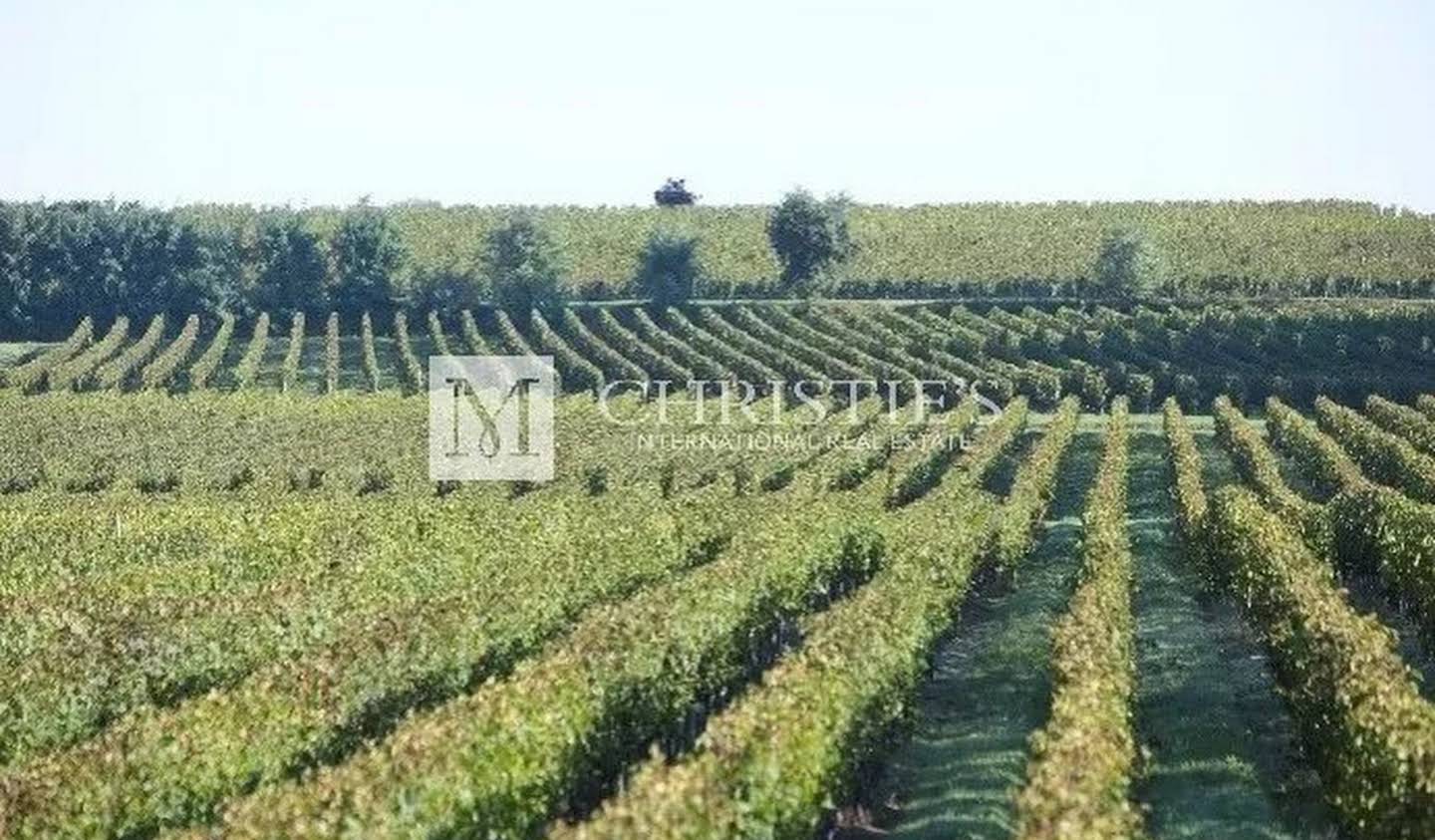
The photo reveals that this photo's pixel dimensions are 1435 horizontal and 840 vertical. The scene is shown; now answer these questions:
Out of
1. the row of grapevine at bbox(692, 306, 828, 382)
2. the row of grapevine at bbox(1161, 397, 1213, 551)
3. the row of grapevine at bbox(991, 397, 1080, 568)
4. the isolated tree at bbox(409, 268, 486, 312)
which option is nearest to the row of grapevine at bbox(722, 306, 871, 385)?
the row of grapevine at bbox(692, 306, 828, 382)

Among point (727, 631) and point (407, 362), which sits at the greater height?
point (727, 631)

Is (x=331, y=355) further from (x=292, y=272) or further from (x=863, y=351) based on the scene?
(x=863, y=351)

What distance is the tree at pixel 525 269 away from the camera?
109 meters

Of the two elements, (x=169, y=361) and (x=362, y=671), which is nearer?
(x=362, y=671)

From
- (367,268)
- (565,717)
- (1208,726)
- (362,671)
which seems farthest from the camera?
(367,268)

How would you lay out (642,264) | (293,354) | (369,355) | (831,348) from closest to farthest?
(831,348), (369,355), (293,354), (642,264)

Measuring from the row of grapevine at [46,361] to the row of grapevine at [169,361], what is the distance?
421 cm

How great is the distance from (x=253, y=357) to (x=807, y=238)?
34.0 m

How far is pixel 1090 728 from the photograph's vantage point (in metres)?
18.3

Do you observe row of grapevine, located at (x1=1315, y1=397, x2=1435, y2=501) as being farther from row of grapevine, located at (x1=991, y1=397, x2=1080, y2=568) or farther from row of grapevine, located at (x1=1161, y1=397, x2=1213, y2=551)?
row of grapevine, located at (x1=991, y1=397, x2=1080, y2=568)

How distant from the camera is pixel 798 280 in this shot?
373 ft

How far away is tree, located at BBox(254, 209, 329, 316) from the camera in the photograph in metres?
111

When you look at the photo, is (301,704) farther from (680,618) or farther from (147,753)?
(680,618)

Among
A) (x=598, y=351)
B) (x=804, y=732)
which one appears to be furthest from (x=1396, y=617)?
(x=598, y=351)
